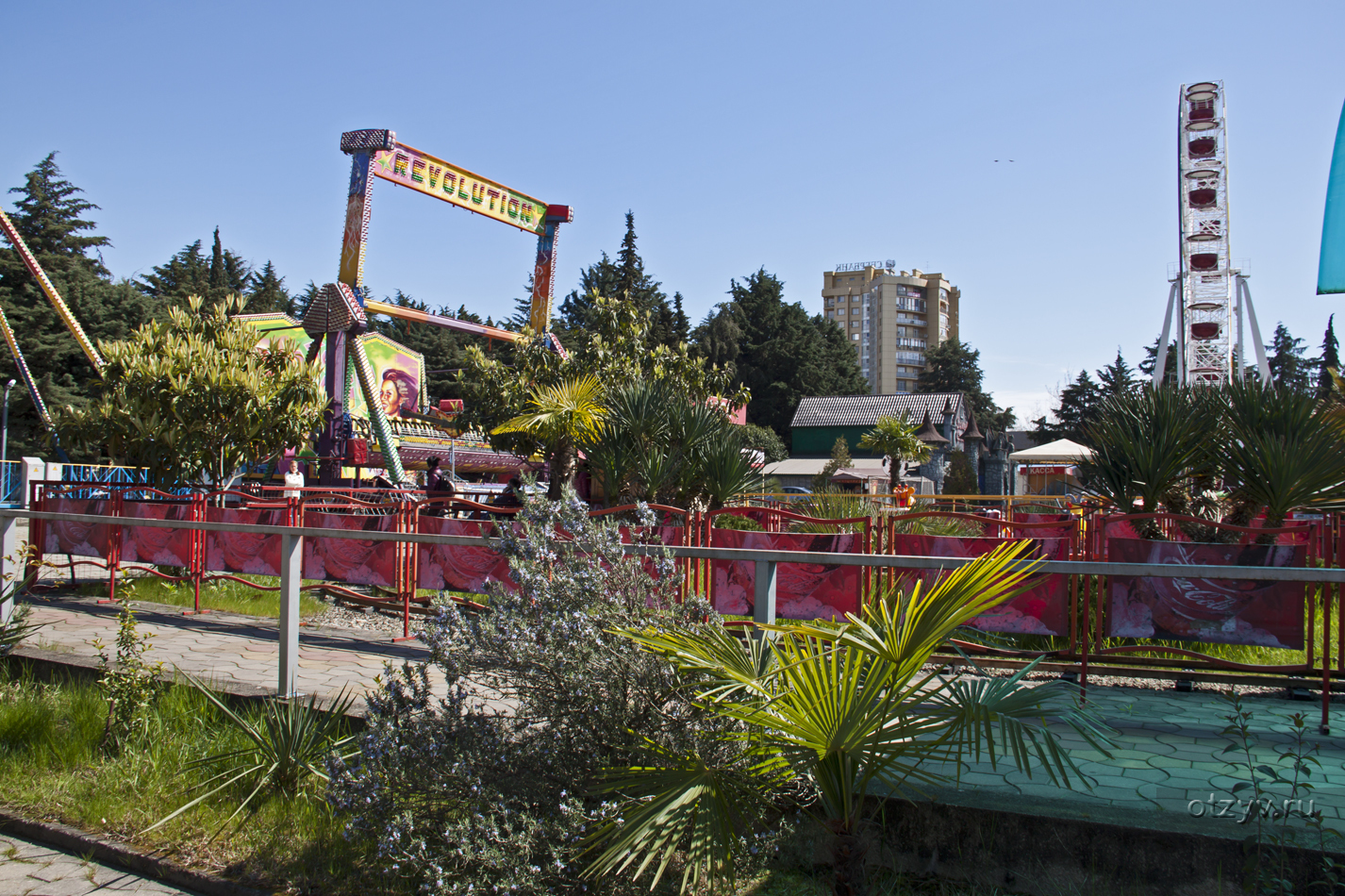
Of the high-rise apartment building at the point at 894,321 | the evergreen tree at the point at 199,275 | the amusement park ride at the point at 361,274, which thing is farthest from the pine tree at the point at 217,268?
the high-rise apartment building at the point at 894,321

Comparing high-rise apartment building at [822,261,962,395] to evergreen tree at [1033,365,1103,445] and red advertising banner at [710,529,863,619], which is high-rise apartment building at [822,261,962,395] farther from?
red advertising banner at [710,529,863,619]

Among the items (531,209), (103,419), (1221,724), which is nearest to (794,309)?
(531,209)

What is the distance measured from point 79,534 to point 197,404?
1.95 m

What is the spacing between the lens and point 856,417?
186 ft

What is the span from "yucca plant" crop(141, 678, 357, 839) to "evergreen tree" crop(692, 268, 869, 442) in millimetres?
62195

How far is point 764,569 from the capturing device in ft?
11.6

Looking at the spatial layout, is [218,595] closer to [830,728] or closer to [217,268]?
[830,728]

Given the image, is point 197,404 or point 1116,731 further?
point 197,404

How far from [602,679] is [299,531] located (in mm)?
2349

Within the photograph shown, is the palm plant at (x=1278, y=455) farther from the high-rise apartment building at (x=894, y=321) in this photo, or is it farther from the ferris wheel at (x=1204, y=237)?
the high-rise apartment building at (x=894, y=321)

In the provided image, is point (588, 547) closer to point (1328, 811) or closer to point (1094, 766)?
point (1094, 766)


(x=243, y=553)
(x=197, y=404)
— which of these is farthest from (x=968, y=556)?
(x=197, y=404)

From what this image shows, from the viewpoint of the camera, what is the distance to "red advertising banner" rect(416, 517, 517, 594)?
7.36m

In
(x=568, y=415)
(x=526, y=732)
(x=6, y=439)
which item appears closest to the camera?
(x=526, y=732)
